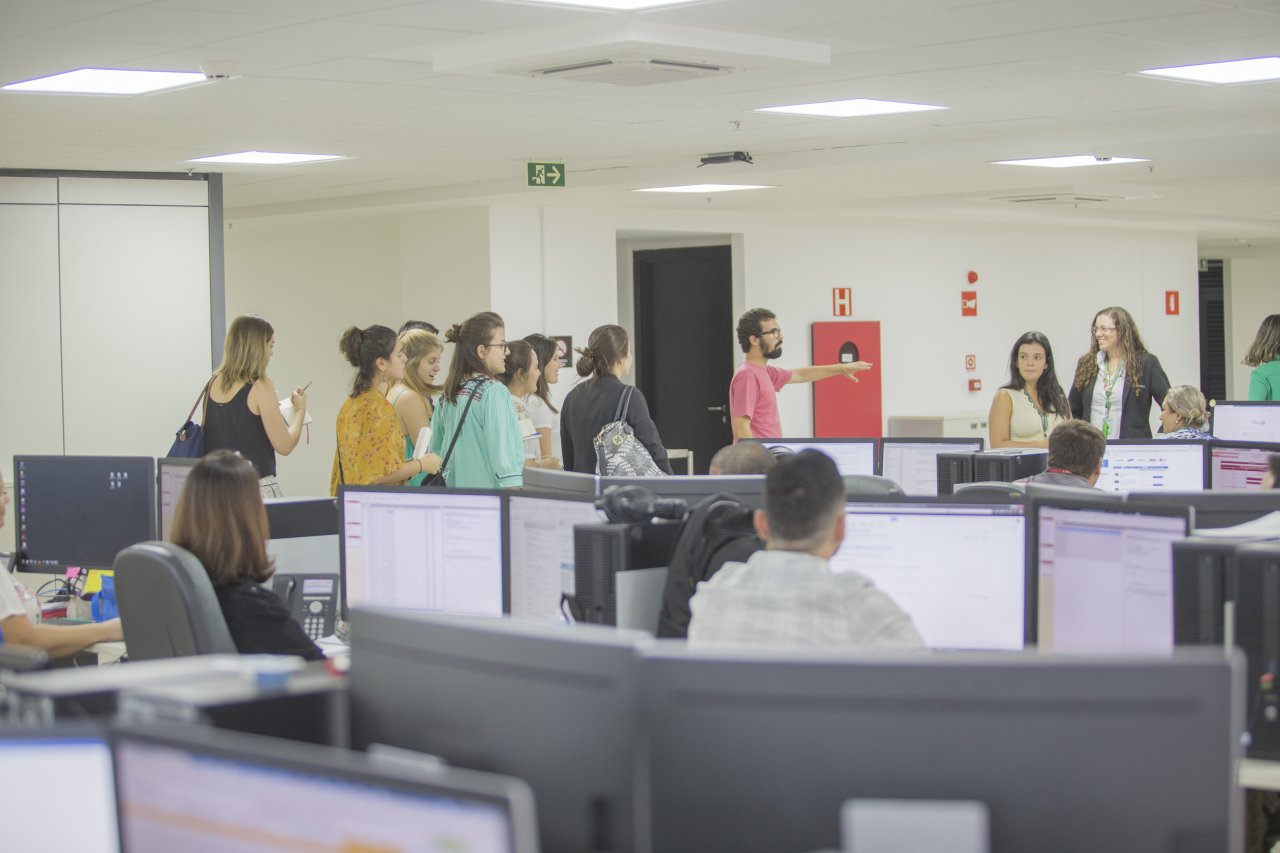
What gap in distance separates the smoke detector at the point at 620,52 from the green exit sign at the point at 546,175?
3061 millimetres

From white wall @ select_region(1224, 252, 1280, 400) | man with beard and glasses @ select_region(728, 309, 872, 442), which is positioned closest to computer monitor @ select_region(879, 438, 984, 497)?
man with beard and glasses @ select_region(728, 309, 872, 442)

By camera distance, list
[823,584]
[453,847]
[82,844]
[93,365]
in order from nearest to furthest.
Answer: [453,847] → [82,844] → [823,584] → [93,365]

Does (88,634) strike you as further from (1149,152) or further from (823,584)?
(1149,152)

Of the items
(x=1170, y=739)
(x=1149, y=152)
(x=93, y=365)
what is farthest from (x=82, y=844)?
(x=1149, y=152)

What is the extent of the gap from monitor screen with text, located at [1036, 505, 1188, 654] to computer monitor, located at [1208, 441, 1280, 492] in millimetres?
2654

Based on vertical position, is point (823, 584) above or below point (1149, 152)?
below

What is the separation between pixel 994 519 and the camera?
333 centimetres

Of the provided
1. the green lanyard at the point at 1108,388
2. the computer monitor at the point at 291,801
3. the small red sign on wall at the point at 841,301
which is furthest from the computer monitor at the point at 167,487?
the small red sign on wall at the point at 841,301

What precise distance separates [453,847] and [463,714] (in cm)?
39

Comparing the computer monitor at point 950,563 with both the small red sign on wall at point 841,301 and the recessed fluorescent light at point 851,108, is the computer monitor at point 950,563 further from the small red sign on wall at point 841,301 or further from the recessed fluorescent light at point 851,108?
the small red sign on wall at point 841,301

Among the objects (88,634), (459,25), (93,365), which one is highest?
(459,25)

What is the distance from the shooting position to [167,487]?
4.90 metres

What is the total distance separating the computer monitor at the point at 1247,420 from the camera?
7.45m

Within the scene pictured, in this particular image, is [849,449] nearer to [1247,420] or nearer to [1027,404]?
[1027,404]
